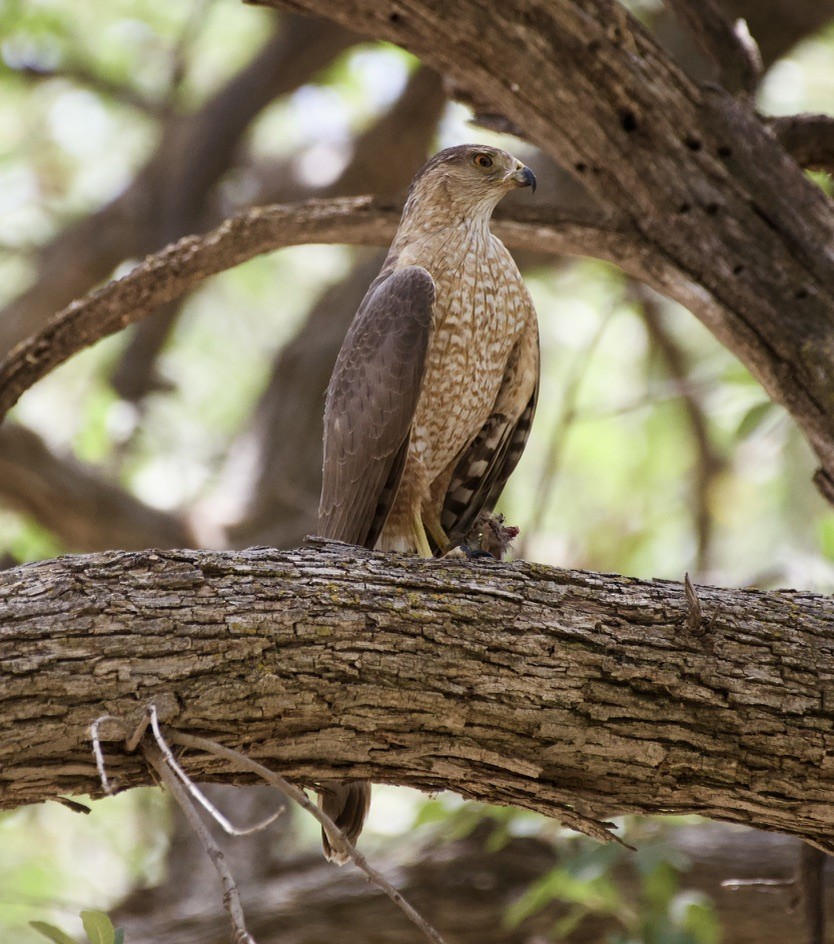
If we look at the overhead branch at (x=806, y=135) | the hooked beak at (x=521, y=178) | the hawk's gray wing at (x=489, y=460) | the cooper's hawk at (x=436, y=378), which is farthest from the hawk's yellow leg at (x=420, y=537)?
the overhead branch at (x=806, y=135)

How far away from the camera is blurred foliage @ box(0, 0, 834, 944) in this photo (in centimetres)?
745

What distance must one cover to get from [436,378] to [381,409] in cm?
23

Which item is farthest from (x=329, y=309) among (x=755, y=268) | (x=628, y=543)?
(x=755, y=268)

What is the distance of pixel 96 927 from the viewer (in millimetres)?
2293

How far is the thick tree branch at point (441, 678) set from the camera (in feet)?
8.41

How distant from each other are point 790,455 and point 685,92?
4.26 m

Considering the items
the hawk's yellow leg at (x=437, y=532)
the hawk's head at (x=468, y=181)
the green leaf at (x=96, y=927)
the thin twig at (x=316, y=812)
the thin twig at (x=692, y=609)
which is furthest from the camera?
the hawk's head at (x=468, y=181)

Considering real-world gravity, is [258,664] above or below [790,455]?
below

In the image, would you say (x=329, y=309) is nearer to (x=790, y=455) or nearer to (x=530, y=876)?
(x=790, y=455)

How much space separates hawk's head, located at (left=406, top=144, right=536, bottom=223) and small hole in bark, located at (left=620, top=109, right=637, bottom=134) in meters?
0.45

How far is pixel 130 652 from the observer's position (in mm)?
2557

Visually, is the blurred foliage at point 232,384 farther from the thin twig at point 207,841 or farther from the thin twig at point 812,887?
the thin twig at point 207,841

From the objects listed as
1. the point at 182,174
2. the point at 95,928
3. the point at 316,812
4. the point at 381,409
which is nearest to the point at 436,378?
the point at 381,409

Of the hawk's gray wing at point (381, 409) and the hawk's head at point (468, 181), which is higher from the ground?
the hawk's head at point (468, 181)
